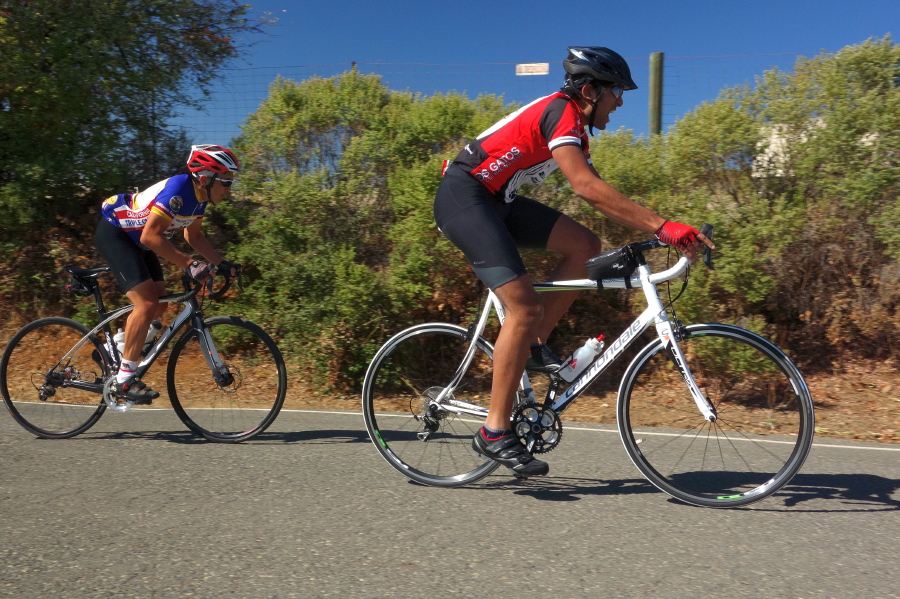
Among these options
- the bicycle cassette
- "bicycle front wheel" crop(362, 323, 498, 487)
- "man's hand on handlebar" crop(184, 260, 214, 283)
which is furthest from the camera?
"man's hand on handlebar" crop(184, 260, 214, 283)

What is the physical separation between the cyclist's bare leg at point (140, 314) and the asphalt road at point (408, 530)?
67cm

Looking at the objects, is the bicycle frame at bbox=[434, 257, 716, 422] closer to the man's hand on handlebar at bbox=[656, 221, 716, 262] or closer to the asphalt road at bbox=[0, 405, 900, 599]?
the man's hand on handlebar at bbox=[656, 221, 716, 262]

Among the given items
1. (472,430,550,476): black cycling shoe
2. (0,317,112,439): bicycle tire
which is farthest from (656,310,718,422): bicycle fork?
(0,317,112,439): bicycle tire

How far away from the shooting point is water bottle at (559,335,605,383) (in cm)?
408

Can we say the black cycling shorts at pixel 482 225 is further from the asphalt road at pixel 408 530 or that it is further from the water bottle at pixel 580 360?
the asphalt road at pixel 408 530

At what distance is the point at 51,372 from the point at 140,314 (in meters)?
0.94

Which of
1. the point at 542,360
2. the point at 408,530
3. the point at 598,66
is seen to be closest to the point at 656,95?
the point at 598,66

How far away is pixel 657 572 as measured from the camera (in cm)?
321

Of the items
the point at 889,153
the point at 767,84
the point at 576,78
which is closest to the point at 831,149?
the point at 889,153

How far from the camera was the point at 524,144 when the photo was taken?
3.88 m

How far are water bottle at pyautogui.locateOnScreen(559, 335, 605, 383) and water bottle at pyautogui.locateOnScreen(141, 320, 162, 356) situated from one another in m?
2.86

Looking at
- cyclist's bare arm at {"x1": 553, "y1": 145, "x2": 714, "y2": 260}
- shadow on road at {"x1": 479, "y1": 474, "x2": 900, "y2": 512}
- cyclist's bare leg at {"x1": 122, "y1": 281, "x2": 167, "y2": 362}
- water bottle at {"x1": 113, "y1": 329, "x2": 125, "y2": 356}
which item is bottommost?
shadow on road at {"x1": 479, "y1": 474, "x2": 900, "y2": 512}

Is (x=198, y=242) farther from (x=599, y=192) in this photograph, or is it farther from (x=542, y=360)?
(x=599, y=192)

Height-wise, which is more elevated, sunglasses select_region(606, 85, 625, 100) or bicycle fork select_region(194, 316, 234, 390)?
sunglasses select_region(606, 85, 625, 100)
